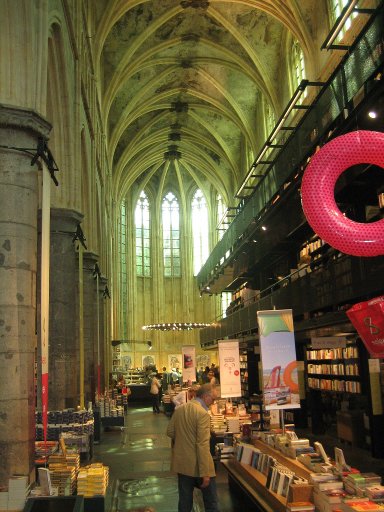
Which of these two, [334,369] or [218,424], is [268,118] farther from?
[218,424]

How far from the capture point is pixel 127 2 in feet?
69.5

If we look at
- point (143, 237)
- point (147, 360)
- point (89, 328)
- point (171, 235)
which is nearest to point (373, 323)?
point (89, 328)

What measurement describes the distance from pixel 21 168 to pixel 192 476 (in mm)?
4278

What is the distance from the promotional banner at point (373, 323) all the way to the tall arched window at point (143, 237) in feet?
121

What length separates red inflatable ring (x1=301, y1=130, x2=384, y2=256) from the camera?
3924 millimetres

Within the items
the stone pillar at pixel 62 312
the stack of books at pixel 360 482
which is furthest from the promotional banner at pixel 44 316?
the stone pillar at pixel 62 312

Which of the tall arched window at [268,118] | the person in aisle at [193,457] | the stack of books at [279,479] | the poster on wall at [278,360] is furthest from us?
the tall arched window at [268,118]

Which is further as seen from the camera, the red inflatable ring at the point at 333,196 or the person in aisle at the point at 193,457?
the person in aisle at the point at 193,457

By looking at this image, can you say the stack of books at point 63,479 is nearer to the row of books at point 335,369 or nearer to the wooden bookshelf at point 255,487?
the wooden bookshelf at point 255,487

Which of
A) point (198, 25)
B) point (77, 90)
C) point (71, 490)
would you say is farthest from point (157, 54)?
point (71, 490)

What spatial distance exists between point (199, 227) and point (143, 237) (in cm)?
422

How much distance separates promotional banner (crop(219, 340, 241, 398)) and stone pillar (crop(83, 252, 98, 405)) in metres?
5.82

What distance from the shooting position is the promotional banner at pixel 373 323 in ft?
13.4

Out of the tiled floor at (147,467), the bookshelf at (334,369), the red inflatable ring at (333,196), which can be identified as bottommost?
the tiled floor at (147,467)
